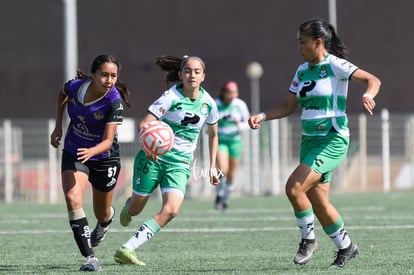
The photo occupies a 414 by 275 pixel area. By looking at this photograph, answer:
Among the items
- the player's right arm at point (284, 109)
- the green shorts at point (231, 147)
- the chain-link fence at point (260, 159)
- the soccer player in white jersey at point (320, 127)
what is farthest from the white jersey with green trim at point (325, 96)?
the chain-link fence at point (260, 159)

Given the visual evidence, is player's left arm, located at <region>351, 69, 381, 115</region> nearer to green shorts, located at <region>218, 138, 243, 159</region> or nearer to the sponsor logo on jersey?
the sponsor logo on jersey

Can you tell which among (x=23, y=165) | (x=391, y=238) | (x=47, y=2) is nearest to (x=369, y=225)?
(x=391, y=238)

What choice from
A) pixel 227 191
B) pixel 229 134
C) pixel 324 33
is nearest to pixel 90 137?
pixel 324 33

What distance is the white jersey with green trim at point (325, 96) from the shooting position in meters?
8.32

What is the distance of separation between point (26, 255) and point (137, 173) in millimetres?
1506

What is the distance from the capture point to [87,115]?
28.7 feet

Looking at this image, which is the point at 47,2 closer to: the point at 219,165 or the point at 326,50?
the point at 219,165

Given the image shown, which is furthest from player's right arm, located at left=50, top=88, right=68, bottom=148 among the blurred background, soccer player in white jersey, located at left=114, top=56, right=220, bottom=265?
the blurred background

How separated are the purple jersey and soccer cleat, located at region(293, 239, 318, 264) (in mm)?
1812

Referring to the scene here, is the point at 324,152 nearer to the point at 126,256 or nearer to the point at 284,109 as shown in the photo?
the point at 284,109

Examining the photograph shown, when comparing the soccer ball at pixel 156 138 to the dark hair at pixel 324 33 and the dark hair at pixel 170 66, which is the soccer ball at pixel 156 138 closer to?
the dark hair at pixel 170 66

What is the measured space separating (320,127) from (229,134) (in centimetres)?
866

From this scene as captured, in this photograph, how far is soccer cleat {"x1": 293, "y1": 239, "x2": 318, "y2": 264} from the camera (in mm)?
8492

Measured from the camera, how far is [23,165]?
2281cm
